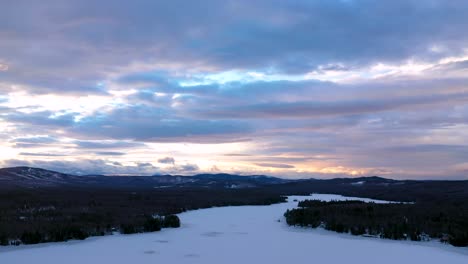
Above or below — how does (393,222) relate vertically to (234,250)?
above

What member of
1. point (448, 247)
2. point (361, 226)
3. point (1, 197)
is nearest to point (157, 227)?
point (361, 226)

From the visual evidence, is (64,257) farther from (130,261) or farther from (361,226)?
(361,226)

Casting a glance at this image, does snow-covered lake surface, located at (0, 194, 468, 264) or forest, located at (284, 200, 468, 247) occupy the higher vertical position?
forest, located at (284, 200, 468, 247)

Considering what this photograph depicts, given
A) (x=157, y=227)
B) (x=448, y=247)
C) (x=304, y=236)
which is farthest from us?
(x=157, y=227)

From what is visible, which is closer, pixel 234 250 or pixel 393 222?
pixel 234 250

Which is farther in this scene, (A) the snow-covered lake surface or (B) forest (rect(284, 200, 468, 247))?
(B) forest (rect(284, 200, 468, 247))
